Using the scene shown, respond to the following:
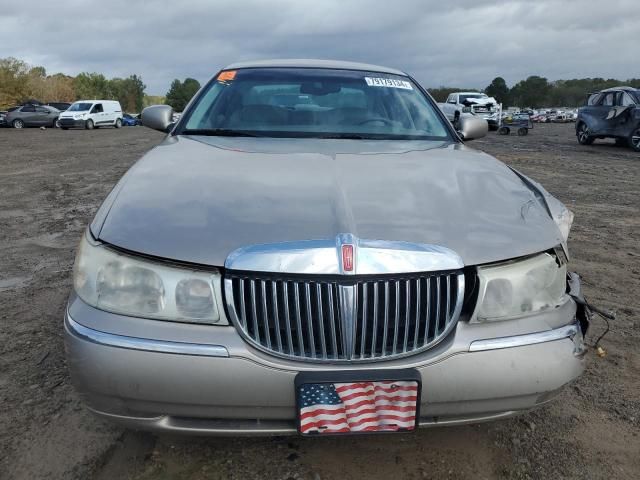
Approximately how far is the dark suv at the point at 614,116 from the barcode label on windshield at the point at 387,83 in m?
13.1

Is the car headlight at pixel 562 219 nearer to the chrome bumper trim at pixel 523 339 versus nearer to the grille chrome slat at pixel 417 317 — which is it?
the chrome bumper trim at pixel 523 339

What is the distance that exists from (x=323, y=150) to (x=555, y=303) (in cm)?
122

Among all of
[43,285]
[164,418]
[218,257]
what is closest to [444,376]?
[218,257]

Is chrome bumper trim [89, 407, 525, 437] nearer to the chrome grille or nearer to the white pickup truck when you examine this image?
the chrome grille

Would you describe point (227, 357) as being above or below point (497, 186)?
below

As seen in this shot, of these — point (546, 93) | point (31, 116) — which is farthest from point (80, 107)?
point (546, 93)

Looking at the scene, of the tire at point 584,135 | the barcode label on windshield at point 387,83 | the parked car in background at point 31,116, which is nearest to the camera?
the barcode label on windshield at point 387,83

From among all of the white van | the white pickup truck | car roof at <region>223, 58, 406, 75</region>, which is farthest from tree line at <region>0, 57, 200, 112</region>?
car roof at <region>223, 58, 406, 75</region>

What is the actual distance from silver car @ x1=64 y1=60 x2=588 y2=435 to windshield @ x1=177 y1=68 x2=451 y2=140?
42.2 inches

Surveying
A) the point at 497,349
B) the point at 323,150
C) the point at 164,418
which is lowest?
the point at 164,418

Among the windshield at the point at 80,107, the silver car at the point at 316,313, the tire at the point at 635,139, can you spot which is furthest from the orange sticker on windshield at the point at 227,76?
the windshield at the point at 80,107

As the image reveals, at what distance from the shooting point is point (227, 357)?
1527 mm

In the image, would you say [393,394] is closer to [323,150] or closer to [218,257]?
[218,257]

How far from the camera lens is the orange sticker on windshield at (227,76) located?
10.7 ft
